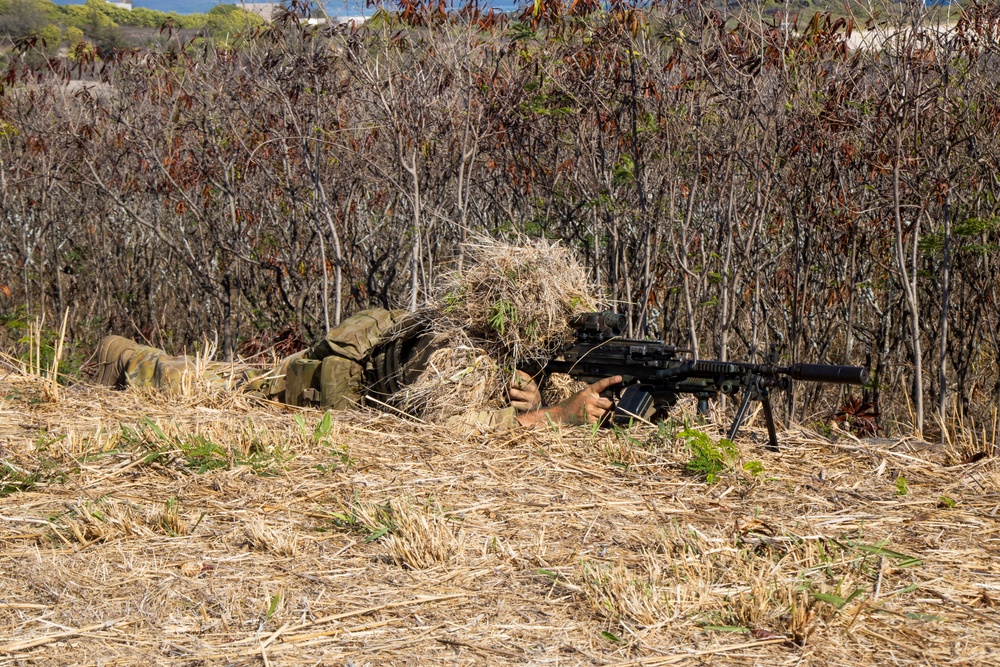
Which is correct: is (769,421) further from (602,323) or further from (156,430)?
(156,430)

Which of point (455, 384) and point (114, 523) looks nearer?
point (114, 523)

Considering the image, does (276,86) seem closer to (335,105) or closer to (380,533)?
(335,105)

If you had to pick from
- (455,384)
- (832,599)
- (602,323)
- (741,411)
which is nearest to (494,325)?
(455,384)

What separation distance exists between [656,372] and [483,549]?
67.8 inches

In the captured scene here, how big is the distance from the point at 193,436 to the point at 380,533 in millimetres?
1332

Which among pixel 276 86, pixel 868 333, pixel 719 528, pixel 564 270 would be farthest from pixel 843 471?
pixel 276 86

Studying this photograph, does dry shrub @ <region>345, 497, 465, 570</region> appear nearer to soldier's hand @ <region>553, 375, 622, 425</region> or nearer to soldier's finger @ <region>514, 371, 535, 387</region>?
soldier's hand @ <region>553, 375, 622, 425</region>

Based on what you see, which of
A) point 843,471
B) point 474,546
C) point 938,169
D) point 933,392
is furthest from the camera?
point 933,392

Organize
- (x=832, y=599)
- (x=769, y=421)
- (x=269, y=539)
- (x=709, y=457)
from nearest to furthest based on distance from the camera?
(x=832, y=599) → (x=269, y=539) → (x=709, y=457) → (x=769, y=421)

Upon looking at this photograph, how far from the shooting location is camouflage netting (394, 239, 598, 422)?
4961 mm

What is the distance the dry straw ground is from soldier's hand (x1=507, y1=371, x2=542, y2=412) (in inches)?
18.8

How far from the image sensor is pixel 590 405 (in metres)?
4.81

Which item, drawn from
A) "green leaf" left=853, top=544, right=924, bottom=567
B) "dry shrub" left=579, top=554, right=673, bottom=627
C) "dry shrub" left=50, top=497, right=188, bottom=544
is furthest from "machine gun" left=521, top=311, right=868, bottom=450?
"dry shrub" left=50, top=497, right=188, bottom=544

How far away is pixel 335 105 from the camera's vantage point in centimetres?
797
